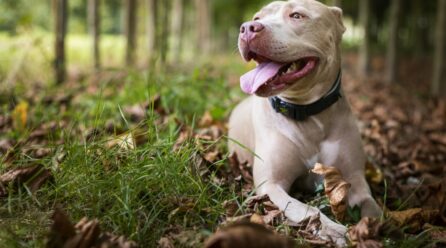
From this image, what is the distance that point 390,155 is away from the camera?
455 cm

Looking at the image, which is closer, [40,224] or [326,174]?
[40,224]

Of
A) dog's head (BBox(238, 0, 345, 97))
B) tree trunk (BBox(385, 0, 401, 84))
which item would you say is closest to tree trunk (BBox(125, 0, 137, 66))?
tree trunk (BBox(385, 0, 401, 84))

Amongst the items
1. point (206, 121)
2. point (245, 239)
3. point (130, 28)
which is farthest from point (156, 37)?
point (245, 239)

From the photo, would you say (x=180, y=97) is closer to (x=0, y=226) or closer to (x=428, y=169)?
(x=428, y=169)

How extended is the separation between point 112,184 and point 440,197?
82.0 inches

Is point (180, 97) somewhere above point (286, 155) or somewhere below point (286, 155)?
below

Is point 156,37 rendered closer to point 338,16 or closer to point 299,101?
point 338,16

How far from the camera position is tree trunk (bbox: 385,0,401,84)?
10.9 meters

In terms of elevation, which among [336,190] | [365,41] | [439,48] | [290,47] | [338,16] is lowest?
[365,41]

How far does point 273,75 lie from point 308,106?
1.22 ft

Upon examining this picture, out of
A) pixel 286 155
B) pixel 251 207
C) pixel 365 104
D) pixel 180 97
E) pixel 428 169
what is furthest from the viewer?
pixel 365 104

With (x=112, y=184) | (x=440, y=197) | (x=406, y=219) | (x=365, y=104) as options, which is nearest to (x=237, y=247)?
(x=112, y=184)

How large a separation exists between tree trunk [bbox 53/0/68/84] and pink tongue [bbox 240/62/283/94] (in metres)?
4.57

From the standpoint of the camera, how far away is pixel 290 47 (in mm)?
3014
